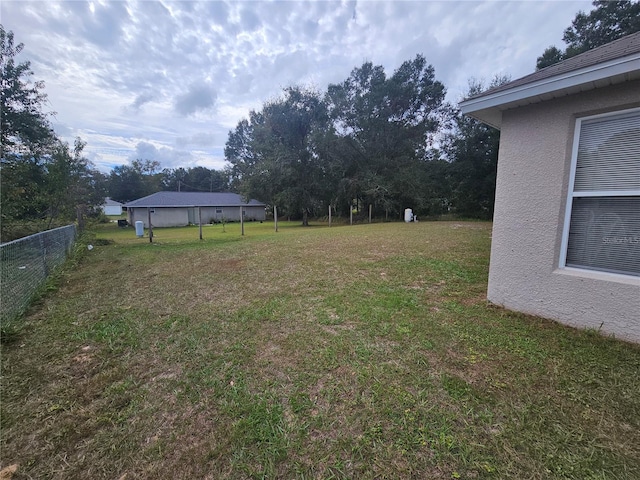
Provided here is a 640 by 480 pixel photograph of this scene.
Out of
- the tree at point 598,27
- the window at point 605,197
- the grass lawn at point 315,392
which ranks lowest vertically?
the grass lawn at point 315,392

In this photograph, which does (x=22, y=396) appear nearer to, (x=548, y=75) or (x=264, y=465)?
(x=264, y=465)

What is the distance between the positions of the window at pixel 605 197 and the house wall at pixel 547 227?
79 millimetres

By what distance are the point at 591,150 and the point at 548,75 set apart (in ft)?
2.81

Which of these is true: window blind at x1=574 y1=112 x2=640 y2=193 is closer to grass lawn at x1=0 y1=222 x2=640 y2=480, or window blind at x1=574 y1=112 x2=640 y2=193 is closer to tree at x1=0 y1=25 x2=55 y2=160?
grass lawn at x1=0 y1=222 x2=640 y2=480

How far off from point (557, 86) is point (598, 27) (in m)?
22.6

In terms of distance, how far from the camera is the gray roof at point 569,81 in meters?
2.33

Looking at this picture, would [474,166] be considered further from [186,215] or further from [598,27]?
[186,215]

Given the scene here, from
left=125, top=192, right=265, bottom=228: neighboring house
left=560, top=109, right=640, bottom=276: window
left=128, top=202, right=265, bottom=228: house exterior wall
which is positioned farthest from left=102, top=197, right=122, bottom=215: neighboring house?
left=560, top=109, right=640, bottom=276: window

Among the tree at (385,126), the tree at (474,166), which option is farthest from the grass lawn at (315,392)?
the tree at (474,166)

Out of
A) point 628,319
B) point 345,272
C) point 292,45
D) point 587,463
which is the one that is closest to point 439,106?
point 292,45

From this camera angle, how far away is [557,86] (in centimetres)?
267

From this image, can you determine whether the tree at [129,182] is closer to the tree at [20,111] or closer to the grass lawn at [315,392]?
the tree at [20,111]

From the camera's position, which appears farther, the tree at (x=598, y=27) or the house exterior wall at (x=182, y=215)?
the house exterior wall at (x=182, y=215)

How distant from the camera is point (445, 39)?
29.4 ft
